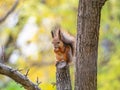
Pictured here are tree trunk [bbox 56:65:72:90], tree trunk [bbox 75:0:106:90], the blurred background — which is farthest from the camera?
the blurred background

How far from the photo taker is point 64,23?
449cm

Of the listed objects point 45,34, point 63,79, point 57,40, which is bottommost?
point 45,34

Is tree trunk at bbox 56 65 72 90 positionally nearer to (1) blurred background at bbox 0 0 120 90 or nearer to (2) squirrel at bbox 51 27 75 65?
(2) squirrel at bbox 51 27 75 65

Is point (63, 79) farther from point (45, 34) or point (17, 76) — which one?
point (45, 34)

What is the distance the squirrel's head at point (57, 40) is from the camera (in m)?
1.13

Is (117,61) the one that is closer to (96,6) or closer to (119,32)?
(119,32)

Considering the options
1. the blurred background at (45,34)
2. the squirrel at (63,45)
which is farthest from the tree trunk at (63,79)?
the blurred background at (45,34)

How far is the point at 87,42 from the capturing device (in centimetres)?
106

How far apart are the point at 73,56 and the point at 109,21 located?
11.2 feet

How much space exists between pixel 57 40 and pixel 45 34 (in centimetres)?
376

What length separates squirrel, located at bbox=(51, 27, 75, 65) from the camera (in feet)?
3.73

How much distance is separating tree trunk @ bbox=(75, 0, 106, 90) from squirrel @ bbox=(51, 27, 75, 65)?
0.08m

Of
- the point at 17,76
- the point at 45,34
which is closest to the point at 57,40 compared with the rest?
the point at 17,76

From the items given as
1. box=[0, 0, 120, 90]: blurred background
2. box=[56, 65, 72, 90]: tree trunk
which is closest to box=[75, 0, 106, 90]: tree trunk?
box=[56, 65, 72, 90]: tree trunk
